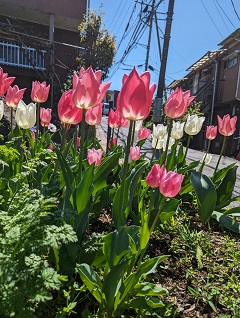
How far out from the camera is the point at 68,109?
1.76 m

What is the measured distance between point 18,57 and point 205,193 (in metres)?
12.7

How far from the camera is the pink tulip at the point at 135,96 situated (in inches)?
49.2

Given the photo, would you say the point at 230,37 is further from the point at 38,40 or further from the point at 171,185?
Answer: the point at 171,185

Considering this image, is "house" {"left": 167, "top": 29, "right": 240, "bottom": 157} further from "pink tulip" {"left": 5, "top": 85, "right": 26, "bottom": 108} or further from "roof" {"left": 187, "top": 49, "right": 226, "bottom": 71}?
"pink tulip" {"left": 5, "top": 85, "right": 26, "bottom": 108}

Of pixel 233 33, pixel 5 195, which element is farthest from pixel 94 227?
pixel 233 33

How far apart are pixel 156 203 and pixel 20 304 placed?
4.18 ft

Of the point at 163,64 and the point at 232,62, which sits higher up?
the point at 232,62

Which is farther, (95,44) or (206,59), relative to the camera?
(206,59)

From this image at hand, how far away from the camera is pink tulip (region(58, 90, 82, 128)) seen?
1751 millimetres

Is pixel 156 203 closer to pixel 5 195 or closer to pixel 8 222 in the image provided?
pixel 5 195

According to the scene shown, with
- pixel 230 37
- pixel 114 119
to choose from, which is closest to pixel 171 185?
pixel 114 119

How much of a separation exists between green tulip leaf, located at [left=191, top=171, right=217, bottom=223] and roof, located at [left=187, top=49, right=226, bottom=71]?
2025cm

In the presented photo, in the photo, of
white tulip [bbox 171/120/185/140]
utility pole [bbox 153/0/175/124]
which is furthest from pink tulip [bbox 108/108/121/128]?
utility pole [bbox 153/0/175/124]

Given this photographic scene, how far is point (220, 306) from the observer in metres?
1.66
